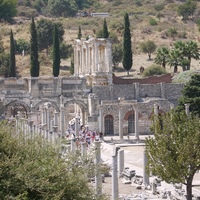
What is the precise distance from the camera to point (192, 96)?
51844 millimetres

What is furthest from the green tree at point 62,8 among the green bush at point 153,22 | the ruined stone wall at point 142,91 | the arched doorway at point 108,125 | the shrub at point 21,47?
the arched doorway at point 108,125

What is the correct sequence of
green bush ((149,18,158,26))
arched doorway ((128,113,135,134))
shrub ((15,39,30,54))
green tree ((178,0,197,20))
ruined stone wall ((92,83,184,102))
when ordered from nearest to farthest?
arched doorway ((128,113,135,134)) < ruined stone wall ((92,83,184,102)) < shrub ((15,39,30,54)) < green bush ((149,18,158,26)) < green tree ((178,0,197,20))

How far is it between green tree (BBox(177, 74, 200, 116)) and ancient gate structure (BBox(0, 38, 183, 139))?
417cm

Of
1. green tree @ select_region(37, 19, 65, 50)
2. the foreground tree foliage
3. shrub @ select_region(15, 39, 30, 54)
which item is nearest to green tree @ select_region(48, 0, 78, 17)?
green tree @ select_region(37, 19, 65, 50)

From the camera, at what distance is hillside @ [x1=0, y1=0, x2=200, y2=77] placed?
280ft

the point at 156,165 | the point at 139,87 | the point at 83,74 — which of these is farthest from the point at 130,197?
the point at 83,74

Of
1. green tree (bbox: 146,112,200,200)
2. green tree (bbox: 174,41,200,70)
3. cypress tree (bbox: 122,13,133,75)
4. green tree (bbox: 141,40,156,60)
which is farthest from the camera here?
green tree (bbox: 141,40,156,60)

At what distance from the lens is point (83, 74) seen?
64.2 metres

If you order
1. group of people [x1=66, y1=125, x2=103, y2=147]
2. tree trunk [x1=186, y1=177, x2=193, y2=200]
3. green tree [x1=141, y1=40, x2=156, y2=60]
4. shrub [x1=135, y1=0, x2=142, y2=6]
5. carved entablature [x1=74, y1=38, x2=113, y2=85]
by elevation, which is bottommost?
tree trunk [x1=186, y1=177, x2=193, y2=200]

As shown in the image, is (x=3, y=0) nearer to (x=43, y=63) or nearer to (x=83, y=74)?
(x=43, y=63)

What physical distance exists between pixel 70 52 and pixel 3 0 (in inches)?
908

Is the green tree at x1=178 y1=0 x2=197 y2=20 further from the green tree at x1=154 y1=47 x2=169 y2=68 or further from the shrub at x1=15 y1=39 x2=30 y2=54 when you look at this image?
the green tree at x1=154 y1=47 x2=169 y2=68

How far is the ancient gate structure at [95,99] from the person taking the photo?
54844 mm

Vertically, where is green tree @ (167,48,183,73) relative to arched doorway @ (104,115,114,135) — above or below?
above
